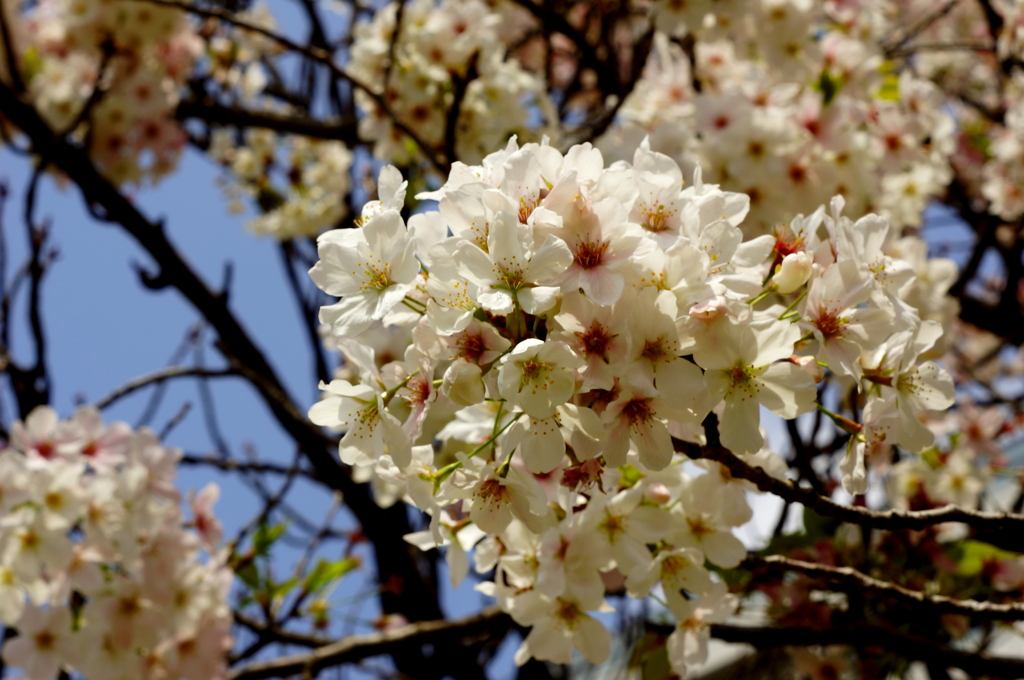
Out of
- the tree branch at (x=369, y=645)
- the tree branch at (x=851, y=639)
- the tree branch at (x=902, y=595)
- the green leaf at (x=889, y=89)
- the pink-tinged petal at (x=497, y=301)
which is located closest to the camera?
the pink-tinged petal at (x=497, y=301)

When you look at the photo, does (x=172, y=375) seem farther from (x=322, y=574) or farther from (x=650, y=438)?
(x=650, y=438)

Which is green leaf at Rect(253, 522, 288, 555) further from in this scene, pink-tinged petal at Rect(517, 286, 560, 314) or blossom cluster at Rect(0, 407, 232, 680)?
pink-tinged petal at Rect(517, 286, 560, 314)

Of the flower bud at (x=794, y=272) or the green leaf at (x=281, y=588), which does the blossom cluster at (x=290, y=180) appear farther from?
the flower bud at (x=794, y=272)

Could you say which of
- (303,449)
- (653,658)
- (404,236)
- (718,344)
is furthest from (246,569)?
(718,344)

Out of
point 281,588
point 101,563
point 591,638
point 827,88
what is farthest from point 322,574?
point 827,88

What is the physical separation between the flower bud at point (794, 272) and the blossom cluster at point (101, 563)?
5.17 ft

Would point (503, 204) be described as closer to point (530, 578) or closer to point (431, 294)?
point (431, 294)

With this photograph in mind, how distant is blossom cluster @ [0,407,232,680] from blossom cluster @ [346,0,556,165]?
1.20 m

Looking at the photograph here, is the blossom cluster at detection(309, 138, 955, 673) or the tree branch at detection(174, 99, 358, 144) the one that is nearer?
the blossom cluster at detection(309, 138, 955, 673)

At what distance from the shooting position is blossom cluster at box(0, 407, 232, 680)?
171cm

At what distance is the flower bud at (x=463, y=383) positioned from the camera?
86cm

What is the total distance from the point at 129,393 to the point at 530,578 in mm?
2122

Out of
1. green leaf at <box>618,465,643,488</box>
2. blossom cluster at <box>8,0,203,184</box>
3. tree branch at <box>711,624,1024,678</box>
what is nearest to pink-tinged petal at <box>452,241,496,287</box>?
green leaf at <box>618,465,643,488</box>

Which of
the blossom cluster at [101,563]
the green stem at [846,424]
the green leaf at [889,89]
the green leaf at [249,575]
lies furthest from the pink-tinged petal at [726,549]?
the green leaf at [889,89]
